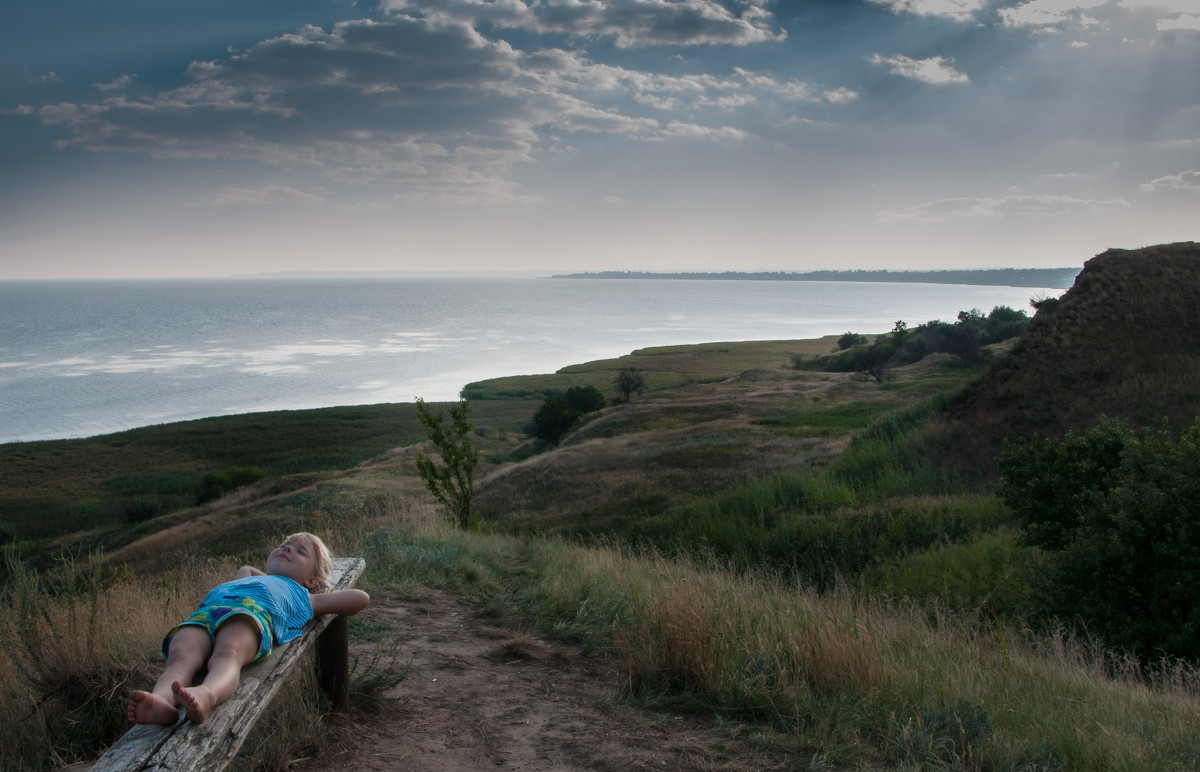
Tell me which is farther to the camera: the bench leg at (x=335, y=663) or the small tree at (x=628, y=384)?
the small tree at (x=628, y=384)

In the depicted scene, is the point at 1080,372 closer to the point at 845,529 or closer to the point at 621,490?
the point at 845,529

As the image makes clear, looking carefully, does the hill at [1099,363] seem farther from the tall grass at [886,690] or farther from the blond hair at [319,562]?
the blond hair at [319,562]

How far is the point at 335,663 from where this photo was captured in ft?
14.2

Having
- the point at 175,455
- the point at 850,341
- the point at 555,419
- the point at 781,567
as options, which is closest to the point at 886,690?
the point at 781,567

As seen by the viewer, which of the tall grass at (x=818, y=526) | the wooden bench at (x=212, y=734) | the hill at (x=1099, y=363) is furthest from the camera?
the hill at (x=1099, y=363)

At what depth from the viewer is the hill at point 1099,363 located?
17500 millimetres

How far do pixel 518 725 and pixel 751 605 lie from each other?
2.40 metres

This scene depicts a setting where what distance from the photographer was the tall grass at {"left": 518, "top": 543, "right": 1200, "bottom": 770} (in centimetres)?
374

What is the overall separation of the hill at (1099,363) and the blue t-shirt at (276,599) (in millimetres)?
17706

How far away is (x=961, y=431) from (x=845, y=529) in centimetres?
751

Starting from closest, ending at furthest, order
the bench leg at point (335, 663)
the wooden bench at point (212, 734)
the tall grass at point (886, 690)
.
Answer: the wooden bench at point (212, 734) → the tall grass at point (886, 690) → the bench leg at point (335, 663)

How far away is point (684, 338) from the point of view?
480 feet

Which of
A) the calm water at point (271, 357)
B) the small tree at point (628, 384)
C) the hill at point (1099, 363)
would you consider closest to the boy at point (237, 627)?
the hill at point (1099, 363)

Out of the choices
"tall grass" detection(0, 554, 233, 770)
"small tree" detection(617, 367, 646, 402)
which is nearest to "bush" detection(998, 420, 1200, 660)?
"tall grass" detection(0, 554, 233, 770)
